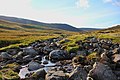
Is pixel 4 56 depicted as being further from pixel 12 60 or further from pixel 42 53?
pixel 42 53

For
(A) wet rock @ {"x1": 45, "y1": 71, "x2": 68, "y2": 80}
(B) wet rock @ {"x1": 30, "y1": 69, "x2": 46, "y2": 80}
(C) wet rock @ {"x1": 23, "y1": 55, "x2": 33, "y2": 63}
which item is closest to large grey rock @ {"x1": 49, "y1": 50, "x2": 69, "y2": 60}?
(C) wet rock @ {"x1": 23, "y1": 55, "x2": 33, "y2": 63}

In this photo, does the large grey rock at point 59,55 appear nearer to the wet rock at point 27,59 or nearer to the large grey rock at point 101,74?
the wet rock at point 27,59

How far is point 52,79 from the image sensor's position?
124 feet

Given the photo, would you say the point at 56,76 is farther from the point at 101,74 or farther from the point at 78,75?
the point at 101,74

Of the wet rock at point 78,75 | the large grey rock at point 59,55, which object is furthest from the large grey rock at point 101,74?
the large grey rock at point 59,55

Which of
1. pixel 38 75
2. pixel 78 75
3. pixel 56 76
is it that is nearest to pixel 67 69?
pixel 38 75

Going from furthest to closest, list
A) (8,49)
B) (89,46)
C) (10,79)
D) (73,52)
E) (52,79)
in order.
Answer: (8,49), (89,46), (73,52), (10,79), (52,79)

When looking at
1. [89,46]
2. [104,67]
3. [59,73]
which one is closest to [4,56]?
[89,46]

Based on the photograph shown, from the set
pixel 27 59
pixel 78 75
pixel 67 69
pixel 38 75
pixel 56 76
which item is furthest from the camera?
pixel 27 59

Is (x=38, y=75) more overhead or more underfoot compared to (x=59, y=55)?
more overhead

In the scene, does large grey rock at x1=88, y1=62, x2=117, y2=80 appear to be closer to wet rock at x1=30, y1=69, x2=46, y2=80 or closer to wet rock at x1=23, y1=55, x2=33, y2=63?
wet rock at x1=30, y1=69, x2=46, y2=80

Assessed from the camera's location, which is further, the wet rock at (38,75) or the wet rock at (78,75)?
the wet rock at (38,75)

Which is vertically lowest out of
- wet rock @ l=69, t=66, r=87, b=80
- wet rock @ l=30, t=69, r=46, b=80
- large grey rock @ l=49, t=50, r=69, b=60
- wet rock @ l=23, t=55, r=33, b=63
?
wet rock @ l=23, t=55, r=33, b=63

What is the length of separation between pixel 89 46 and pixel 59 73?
1485 inches
